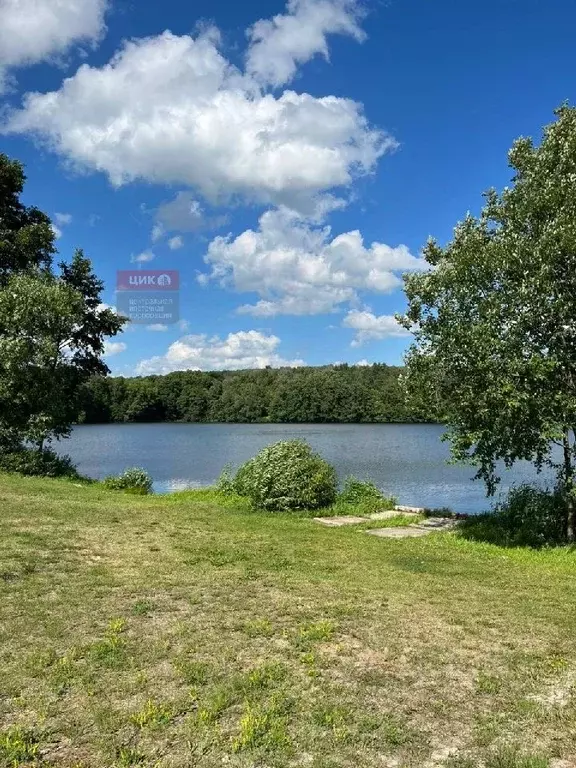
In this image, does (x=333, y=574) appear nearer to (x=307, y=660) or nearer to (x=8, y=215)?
(x=307, y=660)

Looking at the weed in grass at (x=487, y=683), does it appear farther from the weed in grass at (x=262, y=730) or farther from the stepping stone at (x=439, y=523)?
the stepping stone at (x=439, y=523)

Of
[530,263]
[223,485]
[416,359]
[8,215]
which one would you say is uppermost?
[8,215]

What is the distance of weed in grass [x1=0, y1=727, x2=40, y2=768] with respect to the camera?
3.48 metres

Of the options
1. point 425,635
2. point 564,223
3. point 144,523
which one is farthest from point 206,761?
point 564,223

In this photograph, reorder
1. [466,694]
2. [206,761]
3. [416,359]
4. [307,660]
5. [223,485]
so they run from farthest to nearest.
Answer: [223,485], [416,359], [307,660], [466,694], [206,761]

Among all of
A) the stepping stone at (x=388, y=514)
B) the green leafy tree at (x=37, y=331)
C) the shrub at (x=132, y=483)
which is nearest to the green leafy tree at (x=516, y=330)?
the stepping stone at (x=388, y=514)

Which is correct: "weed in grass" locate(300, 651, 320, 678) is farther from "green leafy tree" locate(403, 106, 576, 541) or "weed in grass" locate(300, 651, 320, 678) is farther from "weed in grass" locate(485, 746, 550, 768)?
"green leafy tree" locate(403, 106, 576, 541)

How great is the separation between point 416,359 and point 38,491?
9.10 metres

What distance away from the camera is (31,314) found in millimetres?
19109

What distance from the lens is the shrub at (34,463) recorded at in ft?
61.5

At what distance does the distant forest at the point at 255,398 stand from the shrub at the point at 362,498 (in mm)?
68508

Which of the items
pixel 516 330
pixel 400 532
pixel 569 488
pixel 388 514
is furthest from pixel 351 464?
pixel 516 330

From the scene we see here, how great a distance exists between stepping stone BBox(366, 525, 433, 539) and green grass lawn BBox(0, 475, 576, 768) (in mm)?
1886

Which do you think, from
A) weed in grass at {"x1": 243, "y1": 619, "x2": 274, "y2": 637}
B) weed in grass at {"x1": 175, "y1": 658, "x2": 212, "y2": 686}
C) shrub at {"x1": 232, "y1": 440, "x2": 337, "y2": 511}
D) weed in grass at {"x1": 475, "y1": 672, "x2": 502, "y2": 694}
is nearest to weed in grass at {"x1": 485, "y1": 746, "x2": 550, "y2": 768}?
weed in grass at {"x1": 475, "y1": 672, "x2": 502, "y2": 694}
